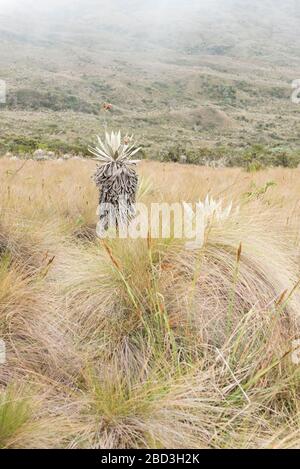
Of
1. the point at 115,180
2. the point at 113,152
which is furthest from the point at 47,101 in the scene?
the point at 115,180

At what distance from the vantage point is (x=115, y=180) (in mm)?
4441

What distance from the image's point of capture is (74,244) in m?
4.39

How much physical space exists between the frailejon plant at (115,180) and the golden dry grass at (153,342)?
59cm

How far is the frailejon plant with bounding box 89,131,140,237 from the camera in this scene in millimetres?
4453

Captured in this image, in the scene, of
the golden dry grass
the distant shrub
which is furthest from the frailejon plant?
the distant shrub

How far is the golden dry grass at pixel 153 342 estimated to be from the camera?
2.38 metres

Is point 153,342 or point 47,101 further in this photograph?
point 47,101

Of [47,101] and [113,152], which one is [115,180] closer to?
[113,152]

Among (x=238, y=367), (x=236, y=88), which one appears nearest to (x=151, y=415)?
(x=238, y=367)

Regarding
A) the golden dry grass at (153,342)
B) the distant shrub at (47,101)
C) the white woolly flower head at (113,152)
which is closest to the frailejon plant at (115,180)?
the white woolly flower head at (113,152)

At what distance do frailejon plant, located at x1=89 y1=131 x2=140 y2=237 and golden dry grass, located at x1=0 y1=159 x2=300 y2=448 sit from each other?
1.94 feet

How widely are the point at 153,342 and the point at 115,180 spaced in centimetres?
190

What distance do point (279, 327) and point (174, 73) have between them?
432ft

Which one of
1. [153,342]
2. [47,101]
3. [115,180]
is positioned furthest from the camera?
[47,101]
